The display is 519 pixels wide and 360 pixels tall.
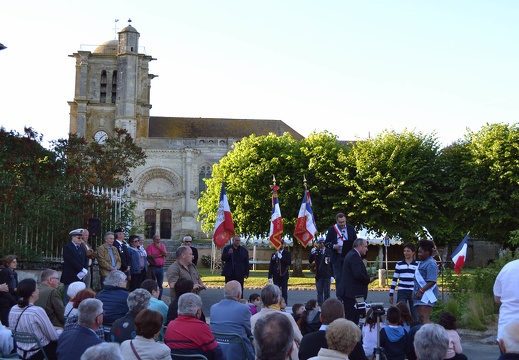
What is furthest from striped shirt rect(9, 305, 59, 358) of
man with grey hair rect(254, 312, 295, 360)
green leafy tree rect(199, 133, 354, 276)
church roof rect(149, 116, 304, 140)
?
church roof rect(149, 116, 304, 140)

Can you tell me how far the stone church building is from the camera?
65500 mm

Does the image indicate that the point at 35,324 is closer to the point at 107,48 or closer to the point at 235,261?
the point at 235,261

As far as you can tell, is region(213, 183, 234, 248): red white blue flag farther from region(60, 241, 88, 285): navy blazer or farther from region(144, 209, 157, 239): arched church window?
region(144, 209, 157, 239): arched church window

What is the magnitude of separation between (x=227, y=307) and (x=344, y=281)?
3798mm

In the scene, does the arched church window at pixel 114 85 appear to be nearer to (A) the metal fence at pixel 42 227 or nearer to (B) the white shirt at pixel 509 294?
(A) the metal fence at pixel 42 227

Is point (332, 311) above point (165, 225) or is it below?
below

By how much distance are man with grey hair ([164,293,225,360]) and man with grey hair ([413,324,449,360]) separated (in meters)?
2.15

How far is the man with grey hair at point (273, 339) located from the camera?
4.65 meters

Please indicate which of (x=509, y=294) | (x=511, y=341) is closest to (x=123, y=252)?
(x=509, y=294)

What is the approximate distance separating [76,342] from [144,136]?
6200 centimetres

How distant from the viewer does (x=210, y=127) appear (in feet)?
229

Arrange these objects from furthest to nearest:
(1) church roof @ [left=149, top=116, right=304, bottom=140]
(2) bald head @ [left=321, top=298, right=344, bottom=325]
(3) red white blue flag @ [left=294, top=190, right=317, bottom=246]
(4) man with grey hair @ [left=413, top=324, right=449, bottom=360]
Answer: (1) church roof @ [left=149, top=116, right=304, bottom=140], (3) red white blue flag @ [left=294, top=190, right=317, bottom=246], (2) bald head @ [left=321, top=298, right=344, bottom=325], (4) man with grey hair @ [left=413, top=324, right=449, bottom=360]

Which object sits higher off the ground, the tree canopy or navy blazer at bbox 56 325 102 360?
the tree canopy

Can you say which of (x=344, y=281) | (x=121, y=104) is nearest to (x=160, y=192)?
(x=121, y=104)
